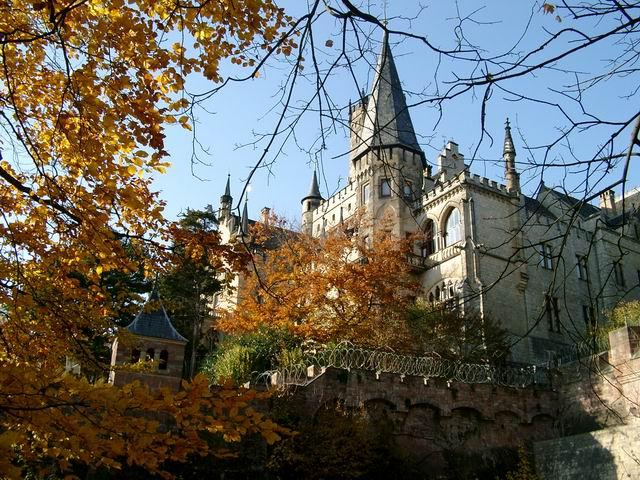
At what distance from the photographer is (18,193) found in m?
8.14

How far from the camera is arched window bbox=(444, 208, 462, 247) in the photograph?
34.6 meters

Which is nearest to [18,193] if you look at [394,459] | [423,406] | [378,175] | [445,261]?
[394,459]

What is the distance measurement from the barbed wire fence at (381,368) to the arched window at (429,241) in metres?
12.2

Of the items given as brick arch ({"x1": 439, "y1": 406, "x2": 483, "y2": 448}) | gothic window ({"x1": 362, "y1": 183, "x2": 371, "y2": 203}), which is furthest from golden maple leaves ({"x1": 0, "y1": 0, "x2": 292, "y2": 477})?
gothic window ({"x1": 362, "y1": 183, "x2": 371, "y2": 203})

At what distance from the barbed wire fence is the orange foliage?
1748mm

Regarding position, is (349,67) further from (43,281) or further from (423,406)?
(423,406)

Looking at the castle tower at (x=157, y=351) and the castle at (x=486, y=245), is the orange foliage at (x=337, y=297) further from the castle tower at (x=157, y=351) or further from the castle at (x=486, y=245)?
the castle tower at (x=157, y=351)

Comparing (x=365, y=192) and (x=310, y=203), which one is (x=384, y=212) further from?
(x=310, y=203)

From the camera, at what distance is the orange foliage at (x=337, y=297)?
2498 centimetres

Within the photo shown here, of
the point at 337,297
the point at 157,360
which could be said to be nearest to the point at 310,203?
the point at 337,297

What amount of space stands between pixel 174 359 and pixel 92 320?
943 centimetres

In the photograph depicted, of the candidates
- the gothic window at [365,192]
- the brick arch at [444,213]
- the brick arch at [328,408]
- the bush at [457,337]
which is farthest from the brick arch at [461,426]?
the gothic window at [365,192]

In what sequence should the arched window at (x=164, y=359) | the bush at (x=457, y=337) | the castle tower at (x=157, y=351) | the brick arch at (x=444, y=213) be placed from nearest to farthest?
the castle tower at (x=157, y=351)
the arched window at (x=164, y=359)
the bush at (x=457, y=337)
the brick arch at (x=444, y=213)

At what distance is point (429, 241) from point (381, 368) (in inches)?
666
